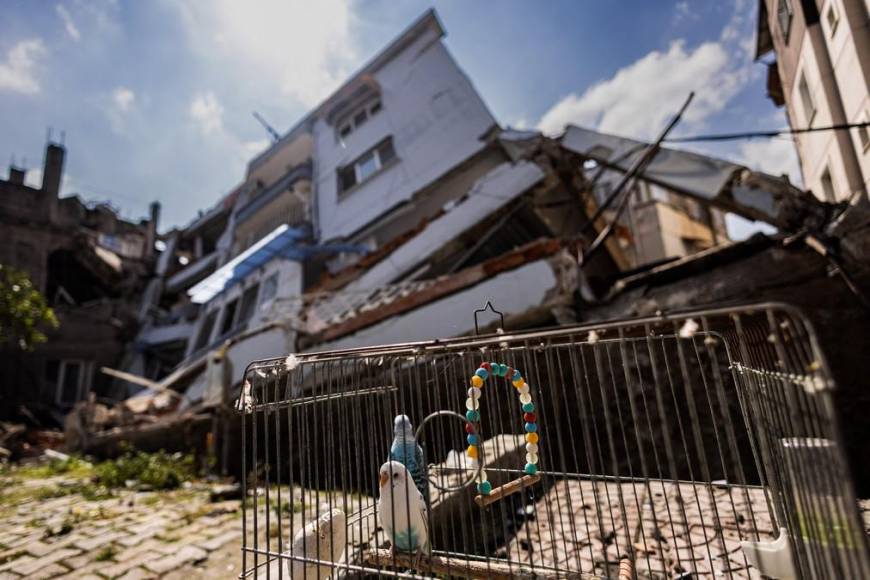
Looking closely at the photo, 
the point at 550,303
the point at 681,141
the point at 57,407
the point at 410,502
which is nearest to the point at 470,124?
the point at 681,141

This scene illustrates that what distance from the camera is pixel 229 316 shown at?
1432 cm

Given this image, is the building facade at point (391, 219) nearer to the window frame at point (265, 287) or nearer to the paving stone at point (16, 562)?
the window frame at point (265, 287)

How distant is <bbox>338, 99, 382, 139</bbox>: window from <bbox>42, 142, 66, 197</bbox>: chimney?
1470 cm

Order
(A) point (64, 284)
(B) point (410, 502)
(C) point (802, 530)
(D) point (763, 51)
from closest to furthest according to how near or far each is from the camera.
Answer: (C) point (802, 530)
(B) point (410, 502)
(D) point (763, 51)
(A) point (64, 284)

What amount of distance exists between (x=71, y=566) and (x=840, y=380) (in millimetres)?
7130

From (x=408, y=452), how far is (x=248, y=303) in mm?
12512

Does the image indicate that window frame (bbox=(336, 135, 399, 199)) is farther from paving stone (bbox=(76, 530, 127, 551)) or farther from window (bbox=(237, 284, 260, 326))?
paving stone (bbox=(76, 530, 127, 551))

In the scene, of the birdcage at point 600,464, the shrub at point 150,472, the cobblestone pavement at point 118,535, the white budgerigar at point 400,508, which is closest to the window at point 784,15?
the birdcage at point 600,464

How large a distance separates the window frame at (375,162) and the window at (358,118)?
1268mm

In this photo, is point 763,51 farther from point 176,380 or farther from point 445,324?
point 176,380

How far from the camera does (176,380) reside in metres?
11.1

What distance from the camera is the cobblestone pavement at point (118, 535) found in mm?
3463

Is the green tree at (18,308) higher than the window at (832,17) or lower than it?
lower

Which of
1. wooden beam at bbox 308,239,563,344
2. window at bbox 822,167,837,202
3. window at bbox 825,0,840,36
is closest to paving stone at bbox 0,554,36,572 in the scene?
wooden beam at bbox 308,239,563,344
